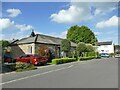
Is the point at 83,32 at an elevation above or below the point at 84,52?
above

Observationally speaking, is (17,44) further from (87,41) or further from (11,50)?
(87,41)

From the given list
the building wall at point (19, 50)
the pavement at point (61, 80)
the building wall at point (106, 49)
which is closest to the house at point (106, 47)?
the building wall at point (106, 49)

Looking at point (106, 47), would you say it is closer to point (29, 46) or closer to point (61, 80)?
point (29, 46)

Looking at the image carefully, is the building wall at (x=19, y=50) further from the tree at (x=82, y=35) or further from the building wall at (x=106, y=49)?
the building wall at (x=106, y=49)

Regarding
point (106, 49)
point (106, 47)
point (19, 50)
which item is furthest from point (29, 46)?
point (106, 47)

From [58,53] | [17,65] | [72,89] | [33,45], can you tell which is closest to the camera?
[72,89]

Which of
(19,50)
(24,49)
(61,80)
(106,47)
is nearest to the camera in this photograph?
(61,80)

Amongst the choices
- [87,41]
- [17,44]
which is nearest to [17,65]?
[17,44]

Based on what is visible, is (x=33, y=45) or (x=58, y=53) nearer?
(x=33, y=45)

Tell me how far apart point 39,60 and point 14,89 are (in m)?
17.9

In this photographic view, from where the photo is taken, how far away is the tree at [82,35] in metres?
77.2

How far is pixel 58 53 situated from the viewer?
161 feet

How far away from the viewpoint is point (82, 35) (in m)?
77.3

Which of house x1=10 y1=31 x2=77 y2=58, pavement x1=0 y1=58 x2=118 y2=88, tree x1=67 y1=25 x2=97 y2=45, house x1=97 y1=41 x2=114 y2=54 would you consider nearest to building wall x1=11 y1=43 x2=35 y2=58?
house x1=10 y1=31 x2=77 y2=58
